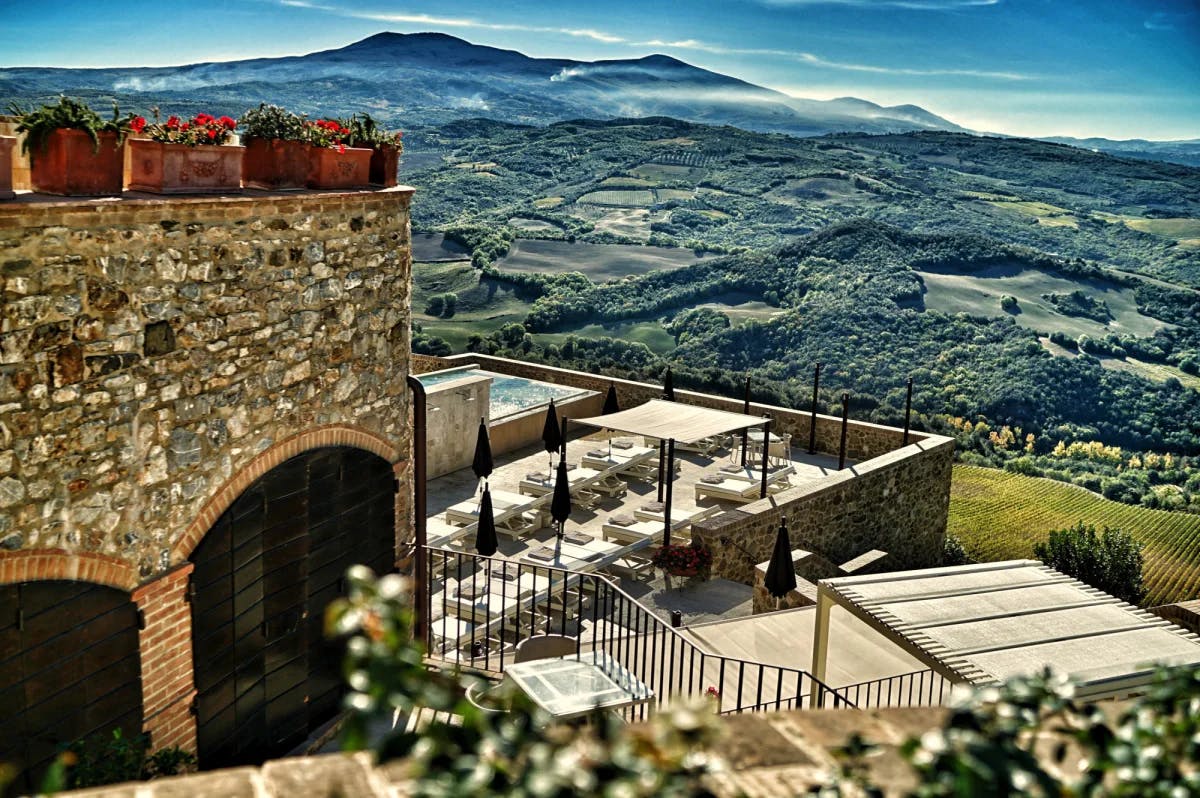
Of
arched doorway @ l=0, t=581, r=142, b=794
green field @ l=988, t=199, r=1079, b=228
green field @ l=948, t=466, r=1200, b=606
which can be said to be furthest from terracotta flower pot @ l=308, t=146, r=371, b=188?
green field @ l=988, t=199, r=1079, b=228

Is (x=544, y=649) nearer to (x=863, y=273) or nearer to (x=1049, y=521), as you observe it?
(x=1049, y=521)

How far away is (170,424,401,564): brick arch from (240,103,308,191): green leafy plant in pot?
60.0 inches

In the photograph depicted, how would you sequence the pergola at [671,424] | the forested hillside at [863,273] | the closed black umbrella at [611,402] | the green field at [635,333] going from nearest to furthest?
the pergola at [671,424]
the closed black umbrella at [611,402]
the forested hillside at [863,273]
the green field at [635,333]

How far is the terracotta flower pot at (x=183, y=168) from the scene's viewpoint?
5.43 m

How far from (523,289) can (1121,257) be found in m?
37.8

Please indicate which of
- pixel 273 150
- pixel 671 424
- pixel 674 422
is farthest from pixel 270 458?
pixel 674 422

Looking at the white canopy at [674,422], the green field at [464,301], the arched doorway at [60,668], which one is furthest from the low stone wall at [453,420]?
the green field at [464,301]

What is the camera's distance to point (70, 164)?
498cm

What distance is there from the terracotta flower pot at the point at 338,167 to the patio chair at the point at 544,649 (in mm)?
3208

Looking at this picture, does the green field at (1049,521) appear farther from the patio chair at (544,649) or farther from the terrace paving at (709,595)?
the patio chair at (544,649)

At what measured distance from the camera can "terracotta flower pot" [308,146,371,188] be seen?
21.8 feet

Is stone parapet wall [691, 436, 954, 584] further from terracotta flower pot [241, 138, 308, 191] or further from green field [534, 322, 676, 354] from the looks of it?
green field [534, 322, 676, 354]

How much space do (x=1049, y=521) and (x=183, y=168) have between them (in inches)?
1108

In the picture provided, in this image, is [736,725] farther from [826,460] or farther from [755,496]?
[826,460]
